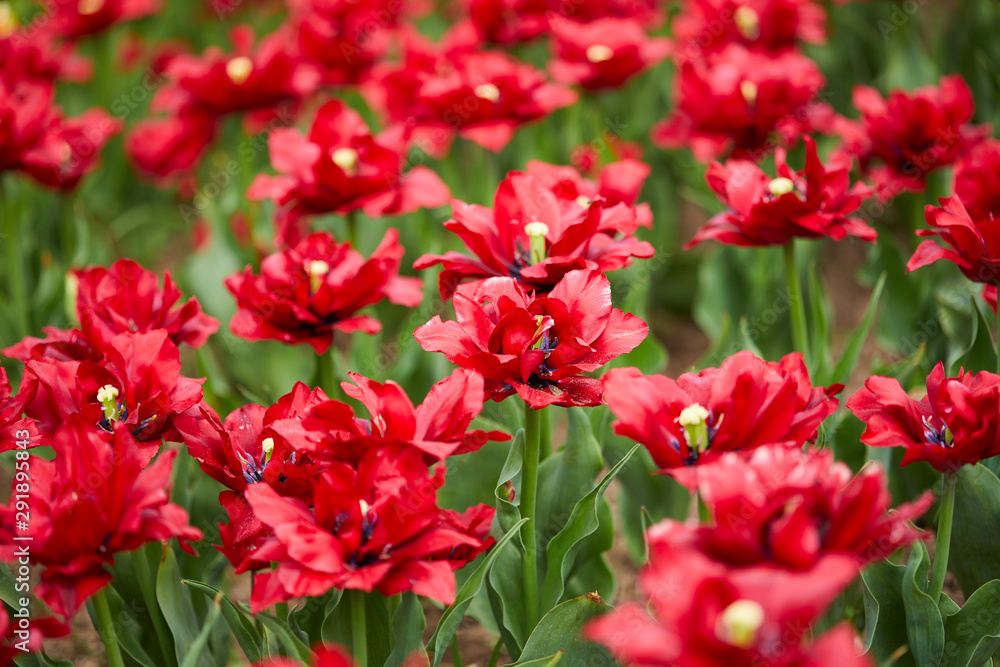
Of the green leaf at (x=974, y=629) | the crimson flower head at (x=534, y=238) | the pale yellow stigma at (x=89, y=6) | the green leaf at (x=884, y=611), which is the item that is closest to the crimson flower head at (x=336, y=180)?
the crimson flower head at (x=534, y=238)

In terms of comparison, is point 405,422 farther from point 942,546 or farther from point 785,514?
point 942,546

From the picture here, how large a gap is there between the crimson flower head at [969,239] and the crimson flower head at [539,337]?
23.5 inches

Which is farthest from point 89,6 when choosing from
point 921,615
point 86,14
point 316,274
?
point 921,615

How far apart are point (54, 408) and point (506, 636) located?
35.0 inches

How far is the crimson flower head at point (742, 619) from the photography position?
0.90 metres

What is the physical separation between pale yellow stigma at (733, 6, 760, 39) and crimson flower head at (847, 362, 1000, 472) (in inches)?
76.7

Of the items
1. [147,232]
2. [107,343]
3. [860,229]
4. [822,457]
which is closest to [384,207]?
[107,343]

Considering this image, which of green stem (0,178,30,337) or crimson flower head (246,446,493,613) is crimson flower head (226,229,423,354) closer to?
crimson flower head (246,446,493,613)

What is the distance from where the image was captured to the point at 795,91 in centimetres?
251

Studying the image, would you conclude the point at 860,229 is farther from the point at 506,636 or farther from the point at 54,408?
the point at 54,408

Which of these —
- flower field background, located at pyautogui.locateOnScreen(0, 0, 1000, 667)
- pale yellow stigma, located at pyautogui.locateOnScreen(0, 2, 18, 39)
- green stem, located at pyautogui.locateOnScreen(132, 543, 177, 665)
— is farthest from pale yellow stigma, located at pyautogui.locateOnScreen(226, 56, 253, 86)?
green stem, located at pyautogui.locateOnScreen(132, 543, 177, 665)

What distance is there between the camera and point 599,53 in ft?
9.53

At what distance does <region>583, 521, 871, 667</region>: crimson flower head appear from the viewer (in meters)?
0.90

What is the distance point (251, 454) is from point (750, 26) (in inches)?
94.2
